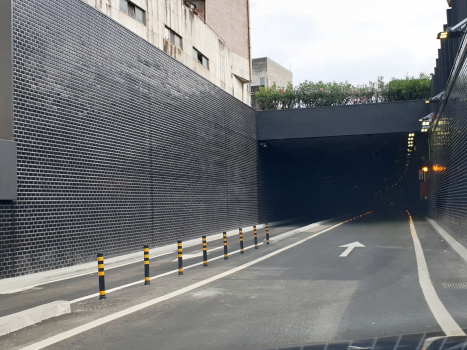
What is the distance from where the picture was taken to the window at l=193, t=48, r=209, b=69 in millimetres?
27306

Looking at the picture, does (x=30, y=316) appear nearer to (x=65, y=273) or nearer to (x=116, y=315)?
(x=116, y=315)

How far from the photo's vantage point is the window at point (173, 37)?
24.1m

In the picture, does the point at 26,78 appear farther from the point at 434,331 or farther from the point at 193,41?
the point at 193,41

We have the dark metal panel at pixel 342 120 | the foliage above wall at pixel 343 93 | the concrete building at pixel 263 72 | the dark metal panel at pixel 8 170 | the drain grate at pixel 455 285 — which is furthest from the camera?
the concrete building at pixel 263 72

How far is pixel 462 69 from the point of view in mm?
16250

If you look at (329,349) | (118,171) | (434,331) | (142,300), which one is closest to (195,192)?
(118,171)

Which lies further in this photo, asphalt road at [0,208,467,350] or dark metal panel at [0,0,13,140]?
dark metal panel at [0,0,13,140]

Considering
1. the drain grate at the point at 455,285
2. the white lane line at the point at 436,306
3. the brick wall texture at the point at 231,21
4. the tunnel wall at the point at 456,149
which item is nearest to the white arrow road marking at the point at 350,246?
the white lane line at the point at 436,306

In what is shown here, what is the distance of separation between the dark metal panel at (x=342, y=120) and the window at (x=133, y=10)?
1384cm

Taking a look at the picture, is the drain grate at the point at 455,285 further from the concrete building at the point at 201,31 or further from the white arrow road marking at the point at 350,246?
the concrete building at the point at 201,31

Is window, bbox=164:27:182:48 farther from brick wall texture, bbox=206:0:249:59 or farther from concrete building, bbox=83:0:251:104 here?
brick wall texture, bbox=206:0:249:59

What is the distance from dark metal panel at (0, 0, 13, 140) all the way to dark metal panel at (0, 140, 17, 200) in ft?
0.82

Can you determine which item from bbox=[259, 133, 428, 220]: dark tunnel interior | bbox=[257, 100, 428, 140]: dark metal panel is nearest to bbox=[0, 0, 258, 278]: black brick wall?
bbox=[257, 100, 428, 140]: dark metal panel

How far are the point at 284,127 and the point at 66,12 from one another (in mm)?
20600
